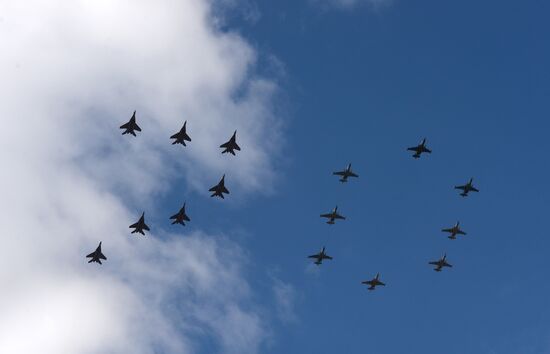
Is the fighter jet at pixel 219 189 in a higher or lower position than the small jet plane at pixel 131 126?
lower

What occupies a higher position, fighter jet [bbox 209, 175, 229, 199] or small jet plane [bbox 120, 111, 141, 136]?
small jet plane [bbox 120, 111, 141, 136]

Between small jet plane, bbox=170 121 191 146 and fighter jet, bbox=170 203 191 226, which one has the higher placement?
small jet plane, bbox=170 121 191 146

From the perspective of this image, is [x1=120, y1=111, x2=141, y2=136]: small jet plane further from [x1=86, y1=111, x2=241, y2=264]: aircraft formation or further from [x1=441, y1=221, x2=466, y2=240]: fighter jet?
[x1=441, y1=221, x2=466, y2=240]: fighter jet

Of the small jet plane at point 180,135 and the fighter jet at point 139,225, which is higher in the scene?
the small jet plane at point 180,135

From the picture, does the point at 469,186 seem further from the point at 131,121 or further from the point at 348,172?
the point at 131,121

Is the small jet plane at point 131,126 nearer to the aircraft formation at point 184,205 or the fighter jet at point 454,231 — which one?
the aircraft formation at point 184,205

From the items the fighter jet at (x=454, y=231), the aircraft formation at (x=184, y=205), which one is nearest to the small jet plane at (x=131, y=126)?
the aircraft formation at (x=184, y=205)

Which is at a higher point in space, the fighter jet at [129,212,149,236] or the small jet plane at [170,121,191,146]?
the small jet plane at [170,121,191,146]

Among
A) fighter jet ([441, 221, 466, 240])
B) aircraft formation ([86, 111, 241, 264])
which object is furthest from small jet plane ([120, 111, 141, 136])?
fighter jet ([441, 221, 466, 240])

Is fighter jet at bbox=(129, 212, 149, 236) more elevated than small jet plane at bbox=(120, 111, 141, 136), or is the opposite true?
small jet plane at bbox=(120, 111, 141, 136)

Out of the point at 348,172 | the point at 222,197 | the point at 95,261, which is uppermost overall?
the point at 348,172

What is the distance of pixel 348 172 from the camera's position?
482 ft

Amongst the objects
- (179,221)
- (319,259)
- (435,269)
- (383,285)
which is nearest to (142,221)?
(179,221)

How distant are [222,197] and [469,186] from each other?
47.8 metres
